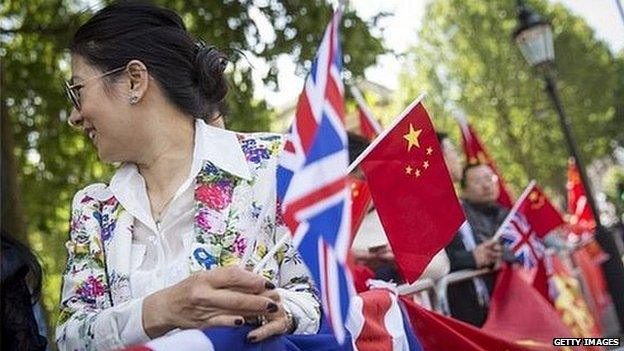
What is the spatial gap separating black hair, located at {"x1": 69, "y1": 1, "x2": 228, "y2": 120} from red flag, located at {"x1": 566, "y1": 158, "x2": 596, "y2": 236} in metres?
8.16

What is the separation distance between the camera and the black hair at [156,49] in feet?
6.22

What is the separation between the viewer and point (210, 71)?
6.52 feet

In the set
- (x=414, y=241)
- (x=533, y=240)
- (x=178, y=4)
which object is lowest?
(x=533, y=240)

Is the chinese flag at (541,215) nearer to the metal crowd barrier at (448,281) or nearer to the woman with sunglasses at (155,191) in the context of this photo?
the metal crowd barrier at (448,281)

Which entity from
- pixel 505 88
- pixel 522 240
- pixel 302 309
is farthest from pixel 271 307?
pixel 505 88

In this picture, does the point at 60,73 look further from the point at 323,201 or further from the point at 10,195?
the point at 323,201

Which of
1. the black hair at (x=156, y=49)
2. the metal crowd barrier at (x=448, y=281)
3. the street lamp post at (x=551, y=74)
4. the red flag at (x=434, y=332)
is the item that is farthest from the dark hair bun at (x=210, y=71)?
the street lamp post at (x=551, y=74)

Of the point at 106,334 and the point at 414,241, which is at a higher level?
the point at 414,241

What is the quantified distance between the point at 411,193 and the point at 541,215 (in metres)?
4.20

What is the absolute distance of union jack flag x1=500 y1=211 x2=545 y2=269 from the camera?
16.7 feet

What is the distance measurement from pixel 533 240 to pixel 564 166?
77.0ft

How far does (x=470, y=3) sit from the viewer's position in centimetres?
2689

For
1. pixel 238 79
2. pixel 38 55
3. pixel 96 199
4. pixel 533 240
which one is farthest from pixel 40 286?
pixel 38 55

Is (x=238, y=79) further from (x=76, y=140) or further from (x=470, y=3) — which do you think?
(x=470, y=3)
